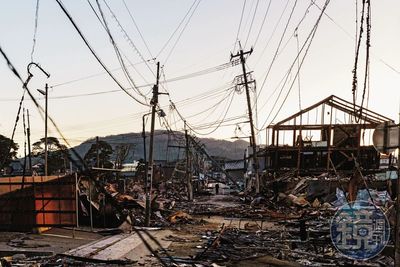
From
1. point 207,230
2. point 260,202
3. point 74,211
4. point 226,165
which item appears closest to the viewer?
point 74,211

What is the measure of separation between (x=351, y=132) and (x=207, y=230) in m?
18.2

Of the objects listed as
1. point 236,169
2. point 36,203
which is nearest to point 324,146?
point 36,203

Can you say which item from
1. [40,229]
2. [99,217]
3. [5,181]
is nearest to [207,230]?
[99,217]

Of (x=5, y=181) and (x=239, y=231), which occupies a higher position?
(x=5, y=181)

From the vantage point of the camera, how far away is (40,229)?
16266mm

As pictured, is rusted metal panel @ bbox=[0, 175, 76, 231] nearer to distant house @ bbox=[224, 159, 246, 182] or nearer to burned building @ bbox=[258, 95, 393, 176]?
burned building @ bbox=[258, 95, 393, 176]

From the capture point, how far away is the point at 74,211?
1609 centimetres

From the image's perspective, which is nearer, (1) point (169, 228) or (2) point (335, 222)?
(2) point (335, 222)

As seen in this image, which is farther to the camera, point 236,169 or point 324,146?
point 236,169

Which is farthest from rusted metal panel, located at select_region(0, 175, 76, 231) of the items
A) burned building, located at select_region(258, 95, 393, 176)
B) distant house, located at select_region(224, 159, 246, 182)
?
distant house, located at select_region(224, 159, 246, 182)

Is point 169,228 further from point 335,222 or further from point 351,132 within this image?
point 351,132

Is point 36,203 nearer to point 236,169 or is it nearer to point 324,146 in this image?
point 324,146

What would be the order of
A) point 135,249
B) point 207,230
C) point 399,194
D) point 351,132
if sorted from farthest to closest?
point 351,132, point 207,230, point 135,249, point 399,194

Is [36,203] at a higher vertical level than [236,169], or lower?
higher
